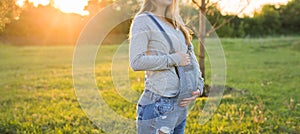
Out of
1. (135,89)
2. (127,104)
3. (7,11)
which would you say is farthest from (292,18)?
(7,11)

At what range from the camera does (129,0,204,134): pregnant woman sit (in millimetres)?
1827

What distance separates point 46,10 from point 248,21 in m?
19.3

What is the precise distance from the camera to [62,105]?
5.32 m

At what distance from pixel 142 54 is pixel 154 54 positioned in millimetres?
98

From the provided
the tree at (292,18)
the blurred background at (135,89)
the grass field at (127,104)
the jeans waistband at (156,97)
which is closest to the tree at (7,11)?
the blurred background at (135,89)

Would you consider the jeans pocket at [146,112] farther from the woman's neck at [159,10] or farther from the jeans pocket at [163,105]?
the woman's neck at [159,10]

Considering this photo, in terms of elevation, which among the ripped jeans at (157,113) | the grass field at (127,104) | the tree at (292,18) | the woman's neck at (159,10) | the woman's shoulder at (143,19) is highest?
the tree at (292,18)

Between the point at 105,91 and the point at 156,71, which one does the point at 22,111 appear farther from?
the point at 156,71

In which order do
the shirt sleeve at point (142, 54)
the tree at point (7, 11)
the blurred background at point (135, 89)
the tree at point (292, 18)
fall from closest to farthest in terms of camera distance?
the shirt sleeve at point (142, 54) → the tree at point (7, 11) → the blurred background at point (135, 89) → the tree at point (292, 18)

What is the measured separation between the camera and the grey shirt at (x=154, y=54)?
1811 mm

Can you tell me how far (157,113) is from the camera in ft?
6.23

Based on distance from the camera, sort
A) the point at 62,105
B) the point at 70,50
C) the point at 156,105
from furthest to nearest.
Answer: the point at 70,50 < the point at 62,105 < the point at 156,105

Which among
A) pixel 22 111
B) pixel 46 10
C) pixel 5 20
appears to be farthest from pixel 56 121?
pixel 46 10

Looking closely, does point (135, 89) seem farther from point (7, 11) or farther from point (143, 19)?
point (143, 19)
